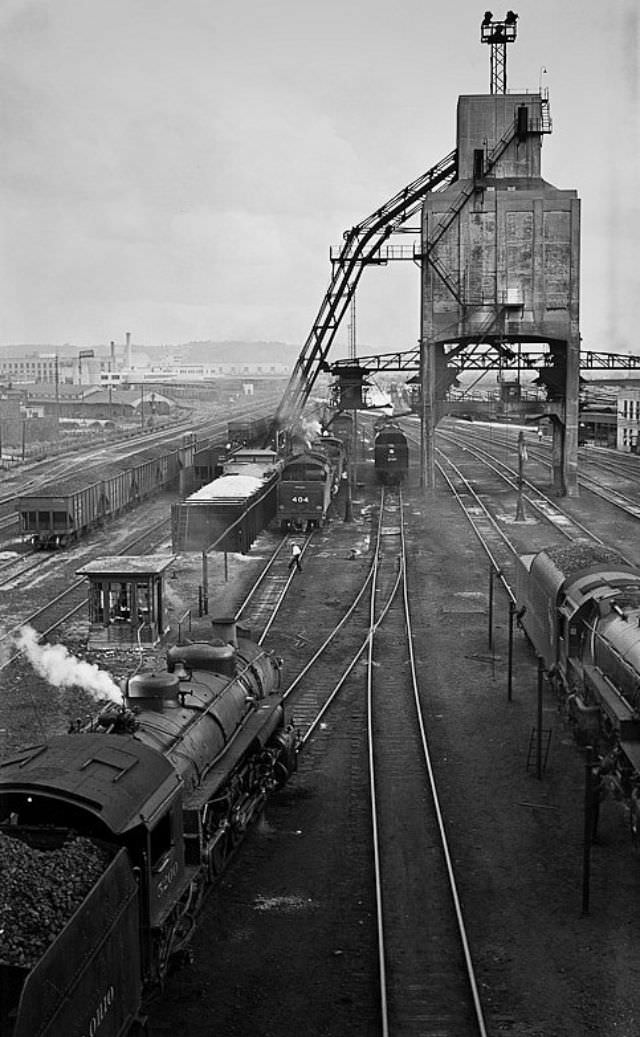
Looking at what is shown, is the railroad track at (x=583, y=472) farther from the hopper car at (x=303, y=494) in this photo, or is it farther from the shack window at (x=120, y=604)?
the shack window at (x=120, y=604)

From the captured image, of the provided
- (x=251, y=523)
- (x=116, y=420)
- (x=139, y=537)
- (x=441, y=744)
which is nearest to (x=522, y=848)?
(x=441, y=744)

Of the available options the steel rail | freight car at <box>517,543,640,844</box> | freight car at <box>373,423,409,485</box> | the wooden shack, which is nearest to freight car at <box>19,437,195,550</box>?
freight car at <box>373,423,409,485</box>

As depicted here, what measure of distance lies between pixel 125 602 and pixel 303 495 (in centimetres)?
1650

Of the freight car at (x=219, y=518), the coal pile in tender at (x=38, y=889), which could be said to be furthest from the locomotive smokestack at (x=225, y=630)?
the freight car at (x=219, y=518)

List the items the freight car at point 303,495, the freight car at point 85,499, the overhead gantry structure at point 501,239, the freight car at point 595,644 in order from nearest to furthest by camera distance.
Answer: the freight car at point 595,644 → the freight car at point 85,499 → the freight car at point 303,495 → the overhead gantry structure at point 501,239

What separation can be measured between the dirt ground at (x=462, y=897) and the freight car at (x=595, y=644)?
94 centimetres

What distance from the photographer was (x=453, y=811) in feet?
51.6

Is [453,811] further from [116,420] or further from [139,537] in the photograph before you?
[116,420]

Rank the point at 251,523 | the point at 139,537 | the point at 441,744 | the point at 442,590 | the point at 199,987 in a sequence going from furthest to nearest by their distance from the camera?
the point at 139,537 < the point at 251,523 < the point at 442,590 < the point at 441,744 < the point at 199,987

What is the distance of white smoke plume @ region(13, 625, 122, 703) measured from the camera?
14.3 m

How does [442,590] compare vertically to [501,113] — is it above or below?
below

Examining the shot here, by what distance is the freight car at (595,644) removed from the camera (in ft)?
48.1

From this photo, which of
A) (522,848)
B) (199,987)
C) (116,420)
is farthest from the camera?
(116,420)

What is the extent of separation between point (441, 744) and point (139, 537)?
24.8 meters
